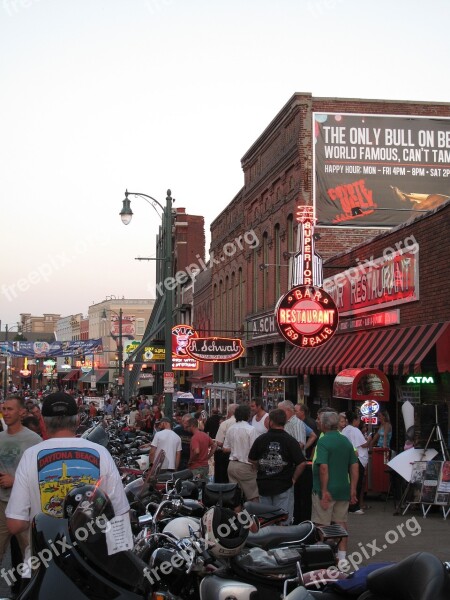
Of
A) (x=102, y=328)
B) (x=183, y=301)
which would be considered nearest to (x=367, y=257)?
(x=183, y=301)

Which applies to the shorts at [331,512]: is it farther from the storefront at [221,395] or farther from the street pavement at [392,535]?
the storefront at [221,395]

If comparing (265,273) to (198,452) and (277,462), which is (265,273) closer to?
(198,452)

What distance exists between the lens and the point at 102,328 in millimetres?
107250

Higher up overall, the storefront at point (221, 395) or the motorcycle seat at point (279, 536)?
the storefront at point (221, 395)

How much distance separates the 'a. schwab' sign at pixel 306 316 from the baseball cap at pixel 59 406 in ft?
49.1

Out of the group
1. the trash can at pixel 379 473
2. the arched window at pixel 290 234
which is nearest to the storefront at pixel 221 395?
the arched window at pixel 290 234

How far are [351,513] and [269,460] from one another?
434 centimetres

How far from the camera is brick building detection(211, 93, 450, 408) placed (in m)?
27.4

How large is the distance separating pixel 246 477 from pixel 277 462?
1.62m

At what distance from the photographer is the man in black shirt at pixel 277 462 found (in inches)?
416

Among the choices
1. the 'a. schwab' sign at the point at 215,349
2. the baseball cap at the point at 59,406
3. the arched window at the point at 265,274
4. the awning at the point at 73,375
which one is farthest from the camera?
the awning at the point at 73,375

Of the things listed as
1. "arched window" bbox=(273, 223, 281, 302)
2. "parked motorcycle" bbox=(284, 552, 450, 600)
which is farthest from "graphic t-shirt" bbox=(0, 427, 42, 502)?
"arched window" bbox=(273, 223, 281, 302)

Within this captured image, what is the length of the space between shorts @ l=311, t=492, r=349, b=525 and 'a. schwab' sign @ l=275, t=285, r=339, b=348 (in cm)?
1047

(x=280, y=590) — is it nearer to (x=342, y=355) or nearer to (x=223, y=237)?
(x=342, y=355)
